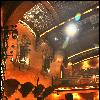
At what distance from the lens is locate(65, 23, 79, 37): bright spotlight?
17962 millimetres

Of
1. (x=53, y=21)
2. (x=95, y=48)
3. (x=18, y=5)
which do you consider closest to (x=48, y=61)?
(x=53, y=21)

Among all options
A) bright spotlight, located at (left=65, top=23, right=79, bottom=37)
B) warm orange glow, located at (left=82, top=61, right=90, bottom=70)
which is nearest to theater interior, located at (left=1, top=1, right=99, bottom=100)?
bright spotlight, located at (left=65, top=23, right=79, bottom=37)

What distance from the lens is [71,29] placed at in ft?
61.4

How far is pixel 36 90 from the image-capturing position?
1539cm

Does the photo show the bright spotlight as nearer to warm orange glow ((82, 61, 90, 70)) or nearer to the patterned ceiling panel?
the patterned ceiling panel

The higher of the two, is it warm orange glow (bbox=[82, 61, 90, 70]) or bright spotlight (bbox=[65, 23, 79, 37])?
bright spotlight (bbox=[65, 23, 79, 37])

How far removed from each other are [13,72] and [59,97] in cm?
791

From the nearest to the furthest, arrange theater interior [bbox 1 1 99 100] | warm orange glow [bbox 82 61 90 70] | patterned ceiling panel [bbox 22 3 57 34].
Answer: theater interior [bbox 1 1 99 100] < patterned ceiling panel [bbox 22 3 57 34] < warm orange glow [bbox 82 61 90 70]

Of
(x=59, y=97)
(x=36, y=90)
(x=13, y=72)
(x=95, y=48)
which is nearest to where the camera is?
(x=13, y=72)

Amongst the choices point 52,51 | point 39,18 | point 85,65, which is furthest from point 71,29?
point 85,65

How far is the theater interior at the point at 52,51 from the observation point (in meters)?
14.0

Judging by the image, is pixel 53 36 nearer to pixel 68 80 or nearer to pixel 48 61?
pixel 48 61

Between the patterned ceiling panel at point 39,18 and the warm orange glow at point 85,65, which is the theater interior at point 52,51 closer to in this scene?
the patterned ceiling panel at point 39,18

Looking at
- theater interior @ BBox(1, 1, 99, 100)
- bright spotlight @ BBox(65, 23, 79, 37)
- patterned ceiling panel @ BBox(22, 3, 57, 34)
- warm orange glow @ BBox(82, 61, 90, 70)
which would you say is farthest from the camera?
warm orange glow @ BBox(82, 61, 90, 70)
